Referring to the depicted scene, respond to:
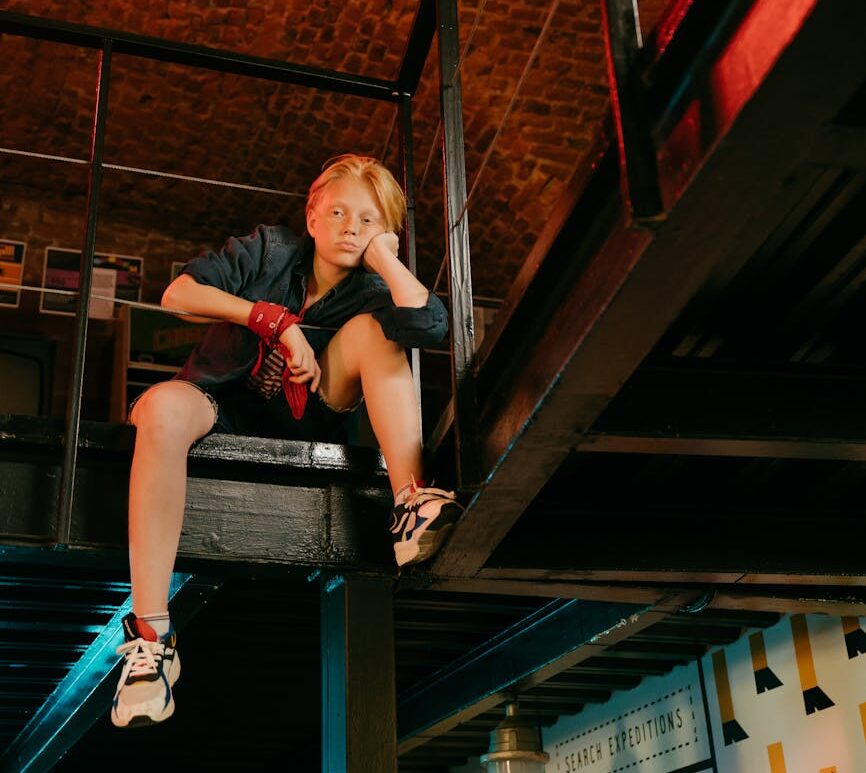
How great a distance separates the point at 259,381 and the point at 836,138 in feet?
5.91

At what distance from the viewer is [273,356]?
2.83 metres

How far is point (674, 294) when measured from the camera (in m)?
1.64

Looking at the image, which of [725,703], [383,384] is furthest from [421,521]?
[725,703]

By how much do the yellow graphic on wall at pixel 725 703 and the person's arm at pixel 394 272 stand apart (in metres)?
2.39

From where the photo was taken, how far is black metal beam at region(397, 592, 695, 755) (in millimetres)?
3254

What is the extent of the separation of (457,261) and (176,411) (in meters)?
0.76

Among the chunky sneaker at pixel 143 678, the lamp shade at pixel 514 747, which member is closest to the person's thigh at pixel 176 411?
the chunky sneaker at pixel 143 678

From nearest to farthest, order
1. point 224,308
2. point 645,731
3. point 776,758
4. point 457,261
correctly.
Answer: point 457,261 → point 224,308 → point 776,758 → point 645,731

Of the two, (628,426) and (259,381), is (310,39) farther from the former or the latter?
(628,426)

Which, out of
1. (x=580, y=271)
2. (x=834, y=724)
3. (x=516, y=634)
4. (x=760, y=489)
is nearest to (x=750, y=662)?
(x=834, y=724)

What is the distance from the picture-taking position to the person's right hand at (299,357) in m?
2.72

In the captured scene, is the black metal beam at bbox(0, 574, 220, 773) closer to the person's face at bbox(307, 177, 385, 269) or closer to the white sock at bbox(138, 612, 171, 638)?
the white sock at bbox(138, 612, 171, 638)

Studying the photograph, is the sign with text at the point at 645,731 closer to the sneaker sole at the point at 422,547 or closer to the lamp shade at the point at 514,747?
the lamp shade at the point at 514,747

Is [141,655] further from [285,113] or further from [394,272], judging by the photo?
[285,113]
